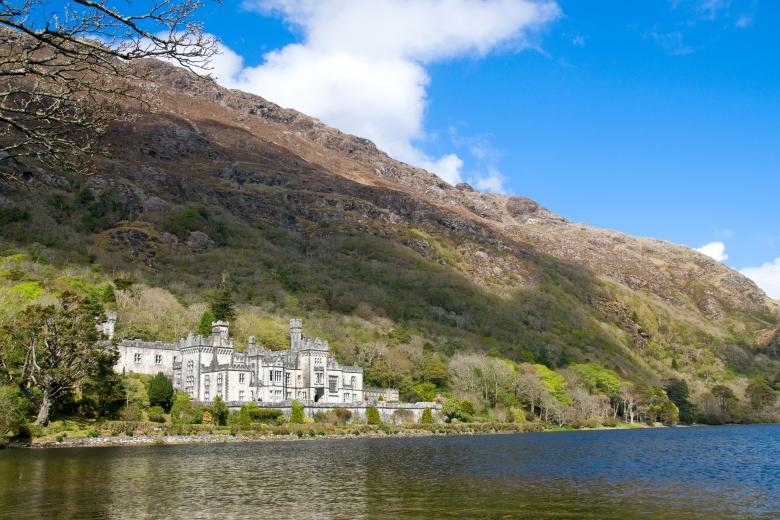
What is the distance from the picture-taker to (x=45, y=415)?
6359cm

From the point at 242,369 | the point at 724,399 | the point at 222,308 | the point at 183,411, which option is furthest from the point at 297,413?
the point at 724,399

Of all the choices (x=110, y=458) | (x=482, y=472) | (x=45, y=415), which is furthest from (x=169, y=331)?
(x=482, y=472)

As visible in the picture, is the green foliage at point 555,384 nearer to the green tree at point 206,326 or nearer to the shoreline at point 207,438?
the shoreline at point 207,438

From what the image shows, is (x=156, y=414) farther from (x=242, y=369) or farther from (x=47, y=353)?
(x=242, y=369)

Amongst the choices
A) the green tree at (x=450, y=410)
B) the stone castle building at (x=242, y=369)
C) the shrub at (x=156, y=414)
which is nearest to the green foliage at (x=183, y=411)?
the shrub at (x=156, y=414)

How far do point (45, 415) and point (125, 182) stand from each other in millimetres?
135920

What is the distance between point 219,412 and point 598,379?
93.9 metres

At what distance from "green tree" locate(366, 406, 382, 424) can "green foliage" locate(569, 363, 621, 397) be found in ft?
218

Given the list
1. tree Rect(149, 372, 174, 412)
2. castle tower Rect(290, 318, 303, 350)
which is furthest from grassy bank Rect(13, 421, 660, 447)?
castle tower Rect(290, 318, 303, 350)

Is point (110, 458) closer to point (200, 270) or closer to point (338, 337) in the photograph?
point (338, 337)

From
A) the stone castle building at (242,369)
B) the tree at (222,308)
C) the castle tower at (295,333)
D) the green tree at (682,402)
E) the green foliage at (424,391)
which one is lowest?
the green tree at (682,402)

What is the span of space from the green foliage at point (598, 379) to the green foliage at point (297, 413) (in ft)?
260

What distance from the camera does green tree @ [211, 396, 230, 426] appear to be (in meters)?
79.4

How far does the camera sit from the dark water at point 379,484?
27906mm
